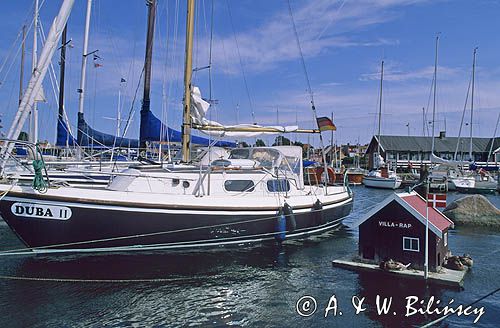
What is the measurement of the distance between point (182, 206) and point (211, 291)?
3219mm

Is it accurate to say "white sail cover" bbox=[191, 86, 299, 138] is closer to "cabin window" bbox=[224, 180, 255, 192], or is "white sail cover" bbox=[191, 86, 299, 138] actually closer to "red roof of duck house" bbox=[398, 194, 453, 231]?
"cabin window" bbox=[224, 180, 255, 192]

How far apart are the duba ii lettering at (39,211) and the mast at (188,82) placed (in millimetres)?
5541

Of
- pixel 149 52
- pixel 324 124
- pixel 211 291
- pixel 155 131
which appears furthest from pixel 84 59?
pixel 211 291

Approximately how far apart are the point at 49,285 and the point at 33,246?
203 centimetres

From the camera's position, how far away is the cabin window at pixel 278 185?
1445 cm

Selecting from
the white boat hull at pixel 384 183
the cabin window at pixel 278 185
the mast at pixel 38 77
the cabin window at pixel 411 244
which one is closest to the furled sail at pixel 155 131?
the cabin window at pixel 278 185

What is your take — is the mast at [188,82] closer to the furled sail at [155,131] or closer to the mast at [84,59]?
the furled sail at [155,131]

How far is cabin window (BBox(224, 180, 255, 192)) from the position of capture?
1377 cm

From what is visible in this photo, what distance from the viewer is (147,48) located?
77.9 feet

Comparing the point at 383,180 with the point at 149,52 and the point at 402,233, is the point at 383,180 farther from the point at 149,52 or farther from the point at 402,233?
the point at 402,233

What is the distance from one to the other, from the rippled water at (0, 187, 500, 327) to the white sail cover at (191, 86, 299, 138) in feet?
Result: 15.1

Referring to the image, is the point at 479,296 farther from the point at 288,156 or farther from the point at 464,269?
the point at 288,156

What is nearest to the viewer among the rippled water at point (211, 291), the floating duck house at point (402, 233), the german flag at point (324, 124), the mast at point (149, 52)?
the rippled water at point (211, 291)

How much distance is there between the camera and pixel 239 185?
13.9 metres
